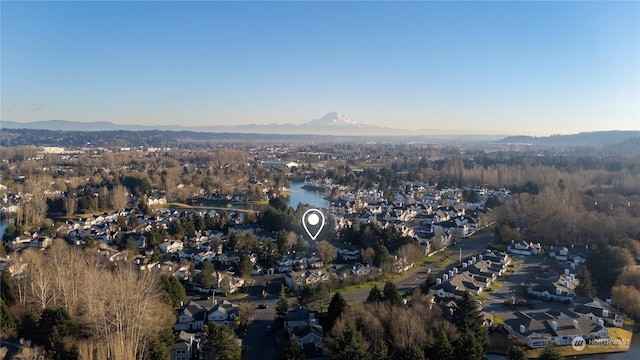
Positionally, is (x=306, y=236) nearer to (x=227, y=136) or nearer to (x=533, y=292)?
(x=533, y=292)

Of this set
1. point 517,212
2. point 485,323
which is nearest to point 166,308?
point 485,323

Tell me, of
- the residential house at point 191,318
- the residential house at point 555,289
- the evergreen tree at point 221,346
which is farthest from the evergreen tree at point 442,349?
the residential house at point 555,289

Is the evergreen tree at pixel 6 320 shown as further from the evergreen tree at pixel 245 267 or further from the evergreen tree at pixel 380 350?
the evergreen tree at pixel 380 350

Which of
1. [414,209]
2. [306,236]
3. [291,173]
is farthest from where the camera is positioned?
[291,173]

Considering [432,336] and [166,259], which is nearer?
[432,336]

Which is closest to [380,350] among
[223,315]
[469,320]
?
[469,320]

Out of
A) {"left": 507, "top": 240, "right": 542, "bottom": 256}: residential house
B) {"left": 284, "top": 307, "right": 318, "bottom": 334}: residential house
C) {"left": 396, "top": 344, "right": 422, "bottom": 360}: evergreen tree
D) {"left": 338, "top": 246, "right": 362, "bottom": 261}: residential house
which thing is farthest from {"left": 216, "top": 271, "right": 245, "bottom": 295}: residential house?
{"left": 507, "top": 240, "right": 542, "bottom": 256}: residential house

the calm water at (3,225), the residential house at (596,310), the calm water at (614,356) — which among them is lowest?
the calm water at (614,356)

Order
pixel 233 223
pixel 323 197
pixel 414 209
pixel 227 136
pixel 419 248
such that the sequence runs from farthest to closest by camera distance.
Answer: pixel 227 136 → pixel 323 197 → pixel 414 209 → pixel 233 223 → pixel 419 248

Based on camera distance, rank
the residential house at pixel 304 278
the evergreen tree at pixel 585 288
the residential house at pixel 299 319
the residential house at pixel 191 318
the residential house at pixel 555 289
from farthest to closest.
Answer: the residential house at pixel 304 278
the residential house at pixel 555 289
the evergreen tree at pixel 585 288
the residential house at pixel 191 318
the residential house at pixel 299 319
